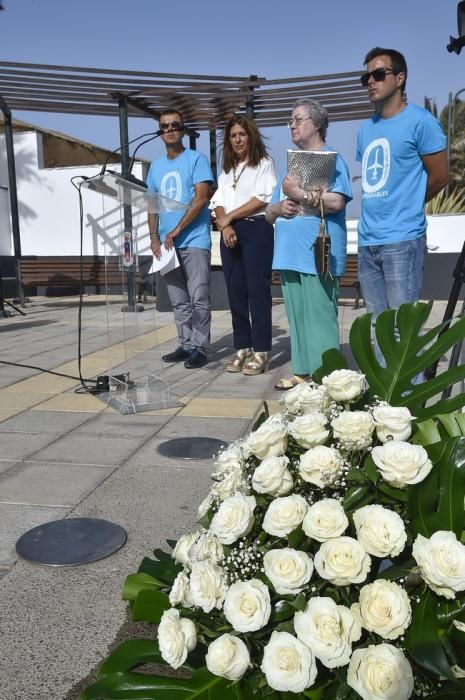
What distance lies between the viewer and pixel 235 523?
1275mm

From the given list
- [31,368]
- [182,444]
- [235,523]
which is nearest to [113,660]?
[235,523]

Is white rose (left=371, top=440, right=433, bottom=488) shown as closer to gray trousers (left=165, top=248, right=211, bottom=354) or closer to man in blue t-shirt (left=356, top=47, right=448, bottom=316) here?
man in blue t-shirt (left=356, top=47, right=448, bottom=316)

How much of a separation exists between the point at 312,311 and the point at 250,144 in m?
1.57

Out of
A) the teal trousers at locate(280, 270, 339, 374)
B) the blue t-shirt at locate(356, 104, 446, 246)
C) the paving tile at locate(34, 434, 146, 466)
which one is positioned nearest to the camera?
the paving tile at locate(34, 434, 146, 466)

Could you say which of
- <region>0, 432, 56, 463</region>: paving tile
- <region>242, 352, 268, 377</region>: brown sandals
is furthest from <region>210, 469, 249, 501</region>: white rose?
<region>242, 352, 268, 377</region>: brown sandals

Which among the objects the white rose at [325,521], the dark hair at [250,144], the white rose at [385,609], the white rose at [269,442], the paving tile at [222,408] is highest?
the dark hair at [250,144]

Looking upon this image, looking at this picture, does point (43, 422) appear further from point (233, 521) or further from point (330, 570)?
point (330, 570)

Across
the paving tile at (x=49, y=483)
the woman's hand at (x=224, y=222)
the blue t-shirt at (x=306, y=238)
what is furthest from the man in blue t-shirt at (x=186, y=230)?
the paving tile at (x=49, y=483)

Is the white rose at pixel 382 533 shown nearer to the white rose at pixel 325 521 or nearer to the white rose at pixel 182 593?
the white rose at pixel 325 521

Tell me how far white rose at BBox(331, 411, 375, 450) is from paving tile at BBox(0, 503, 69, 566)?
4.81 feet

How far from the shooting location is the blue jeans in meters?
3.64

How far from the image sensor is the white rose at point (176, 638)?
1.27 m

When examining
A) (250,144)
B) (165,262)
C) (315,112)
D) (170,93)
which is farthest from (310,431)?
(170,93)

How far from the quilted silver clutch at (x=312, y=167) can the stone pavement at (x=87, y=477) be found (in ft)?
4.70
